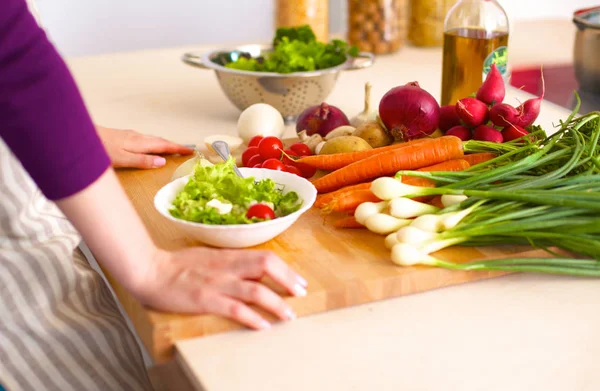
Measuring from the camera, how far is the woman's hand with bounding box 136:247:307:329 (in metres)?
0.83

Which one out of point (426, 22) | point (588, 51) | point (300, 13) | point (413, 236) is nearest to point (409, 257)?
point (413, 236)

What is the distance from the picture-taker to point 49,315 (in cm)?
96

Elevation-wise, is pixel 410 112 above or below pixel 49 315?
above

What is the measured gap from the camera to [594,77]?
1.74 metres

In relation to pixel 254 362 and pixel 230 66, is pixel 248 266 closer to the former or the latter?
pixel 254 362

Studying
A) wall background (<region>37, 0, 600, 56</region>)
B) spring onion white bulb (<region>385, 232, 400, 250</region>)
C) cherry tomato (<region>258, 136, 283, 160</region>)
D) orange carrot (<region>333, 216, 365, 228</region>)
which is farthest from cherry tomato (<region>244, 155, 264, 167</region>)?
wall background (<region>37, 0, 600, 56</region>)

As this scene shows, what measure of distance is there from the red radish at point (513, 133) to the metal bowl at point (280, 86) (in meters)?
0.52

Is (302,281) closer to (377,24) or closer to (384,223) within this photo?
(384,223)

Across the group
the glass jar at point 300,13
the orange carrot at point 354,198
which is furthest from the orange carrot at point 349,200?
the glass jar at point 300,13

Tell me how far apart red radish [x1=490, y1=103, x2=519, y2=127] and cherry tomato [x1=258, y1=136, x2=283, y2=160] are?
0.35 m

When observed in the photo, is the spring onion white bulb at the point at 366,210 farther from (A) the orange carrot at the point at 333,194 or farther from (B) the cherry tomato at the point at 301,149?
(B) the cherry tomato at the point at 301,149

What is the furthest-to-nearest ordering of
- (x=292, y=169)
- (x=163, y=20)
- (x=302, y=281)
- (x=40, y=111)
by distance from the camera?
(x=163, y=20)
(x=292, y=169)
(x=302, y=281)
(x=40, y=111)

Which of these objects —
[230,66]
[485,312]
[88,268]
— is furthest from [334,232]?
[230,66]

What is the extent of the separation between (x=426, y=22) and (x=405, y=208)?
1463 mm
